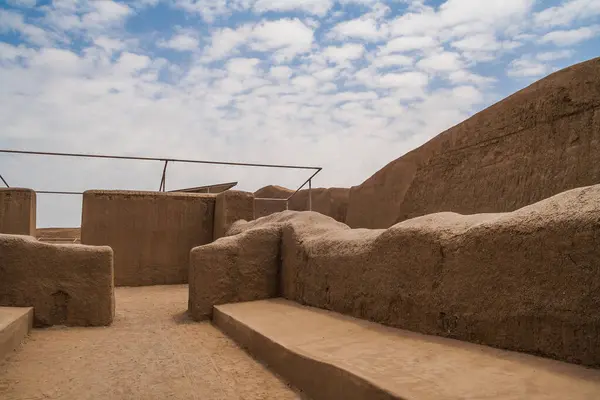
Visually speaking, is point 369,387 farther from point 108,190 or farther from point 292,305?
point 108,190

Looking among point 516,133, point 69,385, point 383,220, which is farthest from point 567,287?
point 383,220

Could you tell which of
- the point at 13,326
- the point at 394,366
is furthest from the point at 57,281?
the point at 394,366

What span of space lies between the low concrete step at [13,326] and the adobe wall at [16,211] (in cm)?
480

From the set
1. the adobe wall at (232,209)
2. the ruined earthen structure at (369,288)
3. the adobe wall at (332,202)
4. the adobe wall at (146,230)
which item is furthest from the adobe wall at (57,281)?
the adobe wall at (332,202)

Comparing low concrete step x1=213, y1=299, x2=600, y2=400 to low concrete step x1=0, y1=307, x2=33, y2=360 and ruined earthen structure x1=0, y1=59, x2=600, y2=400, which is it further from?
low concrete step x1=0, y1=307, x2=33, y2=360

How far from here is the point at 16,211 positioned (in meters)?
9.55

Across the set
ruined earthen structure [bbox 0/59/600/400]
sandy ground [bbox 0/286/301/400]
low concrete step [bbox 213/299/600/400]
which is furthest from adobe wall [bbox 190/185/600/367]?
sandy ground [bbox 0/286/301/400]

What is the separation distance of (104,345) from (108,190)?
4827 millimetres

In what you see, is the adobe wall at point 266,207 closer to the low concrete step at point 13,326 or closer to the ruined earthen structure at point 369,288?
the ruined earthen structure at point 369,288

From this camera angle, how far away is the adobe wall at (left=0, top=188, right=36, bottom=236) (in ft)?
31.0

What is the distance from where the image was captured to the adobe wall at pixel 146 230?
29.6 feet

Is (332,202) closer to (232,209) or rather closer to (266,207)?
(266,207)

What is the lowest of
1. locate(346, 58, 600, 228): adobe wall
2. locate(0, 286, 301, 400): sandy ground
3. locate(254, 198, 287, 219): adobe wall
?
locate(0, 286, 301, 400): sandy ground

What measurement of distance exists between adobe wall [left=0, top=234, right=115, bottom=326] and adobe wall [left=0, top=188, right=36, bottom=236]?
4.37 m
